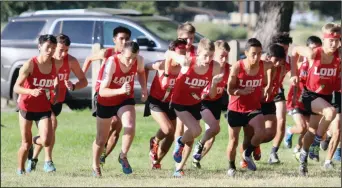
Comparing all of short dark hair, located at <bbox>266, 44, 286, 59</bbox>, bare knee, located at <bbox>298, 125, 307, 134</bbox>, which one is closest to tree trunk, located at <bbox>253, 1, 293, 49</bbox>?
bare knee, located at <bbox>298, 125, 307, 134</bbox>

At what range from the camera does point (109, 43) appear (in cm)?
2086

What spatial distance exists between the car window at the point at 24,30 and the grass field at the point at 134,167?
1.77 meters

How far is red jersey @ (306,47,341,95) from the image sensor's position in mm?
14242

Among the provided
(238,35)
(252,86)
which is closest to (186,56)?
(252,86)

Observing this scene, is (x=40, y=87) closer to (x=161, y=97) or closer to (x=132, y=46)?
(x=132, y=46)

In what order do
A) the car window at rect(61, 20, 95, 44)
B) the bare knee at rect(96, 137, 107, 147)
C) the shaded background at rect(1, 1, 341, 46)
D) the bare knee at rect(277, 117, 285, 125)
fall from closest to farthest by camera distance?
the bare knee at rect(96, 137, 107, 147)
the bare knee at rect(277, 117, 285, 125)
the car window at rect(61, 20, 95, 44)
the shaded background at rect(1, 1, 341, 46)

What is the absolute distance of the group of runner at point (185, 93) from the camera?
1338 cm

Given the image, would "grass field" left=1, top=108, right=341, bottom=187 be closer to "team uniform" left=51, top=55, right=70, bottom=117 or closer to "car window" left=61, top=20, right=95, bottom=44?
"team uniform" left=51, top=55, right=70, bottom=117

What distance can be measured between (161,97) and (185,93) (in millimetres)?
655

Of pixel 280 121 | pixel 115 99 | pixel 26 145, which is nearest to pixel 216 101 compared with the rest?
pixel 280 121

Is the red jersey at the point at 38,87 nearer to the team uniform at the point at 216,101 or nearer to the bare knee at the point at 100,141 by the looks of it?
the bare knee at the point at 100,141

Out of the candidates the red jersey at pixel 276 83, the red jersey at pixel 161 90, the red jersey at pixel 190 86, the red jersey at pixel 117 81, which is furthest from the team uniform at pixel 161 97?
the red jersey at pixel 276 83

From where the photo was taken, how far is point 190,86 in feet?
44.9

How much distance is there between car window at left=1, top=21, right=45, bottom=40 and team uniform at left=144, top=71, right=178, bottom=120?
7940mm
